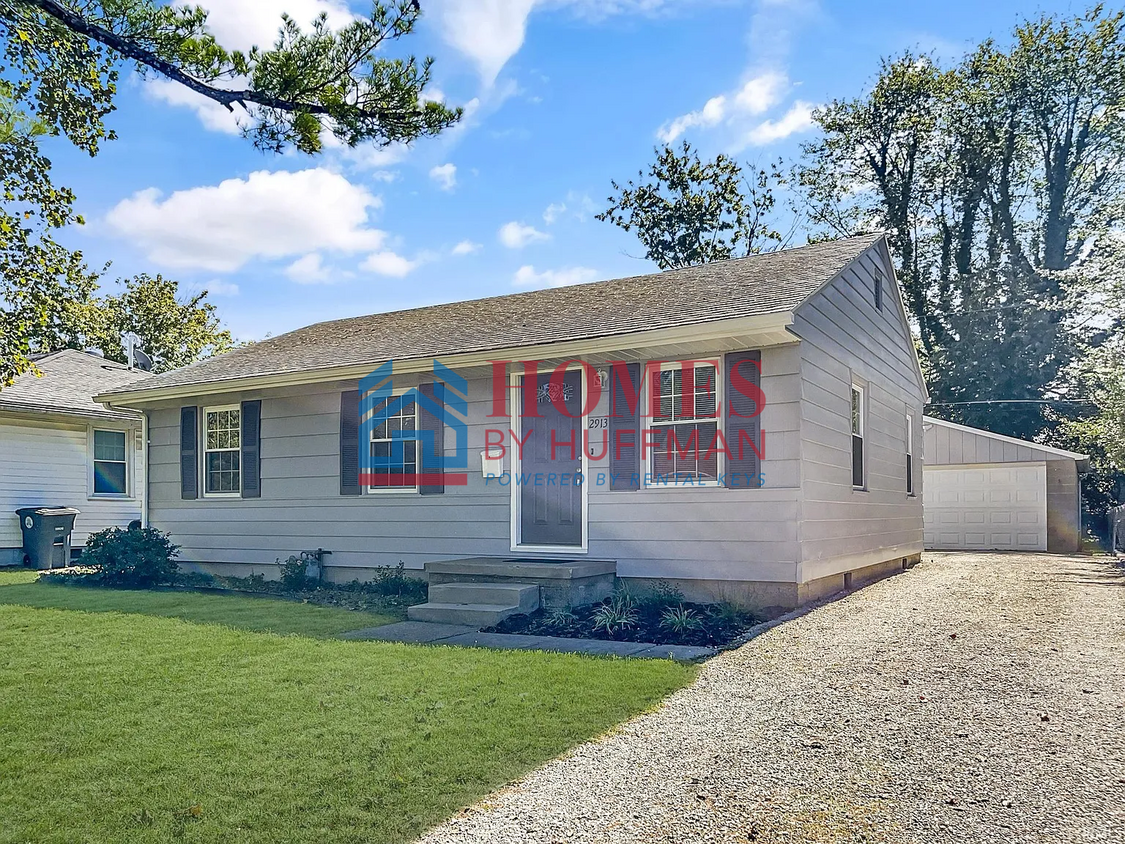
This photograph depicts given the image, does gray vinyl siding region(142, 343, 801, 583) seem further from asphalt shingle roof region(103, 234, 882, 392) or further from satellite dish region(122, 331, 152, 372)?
satellite dish region(122, 331, 152, 372)

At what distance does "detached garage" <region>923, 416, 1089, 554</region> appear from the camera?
1703cm

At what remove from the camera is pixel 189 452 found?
12.1 metres

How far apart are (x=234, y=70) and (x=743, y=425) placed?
5.50 m

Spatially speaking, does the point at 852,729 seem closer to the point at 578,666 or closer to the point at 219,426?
the point at 578,666

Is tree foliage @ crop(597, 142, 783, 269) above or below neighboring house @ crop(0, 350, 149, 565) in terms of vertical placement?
above

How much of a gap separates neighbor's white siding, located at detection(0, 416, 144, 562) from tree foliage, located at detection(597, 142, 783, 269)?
18.5m

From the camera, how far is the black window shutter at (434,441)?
10044 millimetres

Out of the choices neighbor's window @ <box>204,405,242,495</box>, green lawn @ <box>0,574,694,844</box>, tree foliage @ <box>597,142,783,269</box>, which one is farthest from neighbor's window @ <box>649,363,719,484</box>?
tree foliage @ <box>597,142,783,269</box>

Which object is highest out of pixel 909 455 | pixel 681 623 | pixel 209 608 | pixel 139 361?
pixel 139 361

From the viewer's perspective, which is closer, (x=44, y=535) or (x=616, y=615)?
(x=616, y=615)

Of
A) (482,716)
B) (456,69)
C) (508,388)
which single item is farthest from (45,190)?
(482,716)

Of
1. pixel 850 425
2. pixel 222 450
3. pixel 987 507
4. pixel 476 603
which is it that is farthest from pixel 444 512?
pixel 987 507

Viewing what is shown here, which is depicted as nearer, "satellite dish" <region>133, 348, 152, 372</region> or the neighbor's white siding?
the neighbor's white siding

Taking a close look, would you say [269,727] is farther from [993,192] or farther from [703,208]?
[993,192]
